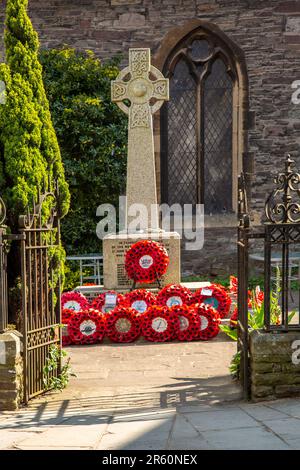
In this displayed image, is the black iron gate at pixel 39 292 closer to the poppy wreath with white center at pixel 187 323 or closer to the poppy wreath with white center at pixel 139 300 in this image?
the poppy wreath with white center at pixel 187 323

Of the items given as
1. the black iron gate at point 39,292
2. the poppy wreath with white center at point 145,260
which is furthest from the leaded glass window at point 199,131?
the black iron gate at point 39,292

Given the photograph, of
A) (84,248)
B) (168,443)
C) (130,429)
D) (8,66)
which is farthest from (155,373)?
(84,248)

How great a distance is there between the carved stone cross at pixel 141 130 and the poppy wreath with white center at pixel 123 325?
1.98 meters

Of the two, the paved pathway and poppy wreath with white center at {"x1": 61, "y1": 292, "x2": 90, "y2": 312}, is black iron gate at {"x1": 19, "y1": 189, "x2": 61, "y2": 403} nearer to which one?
the paved pathway

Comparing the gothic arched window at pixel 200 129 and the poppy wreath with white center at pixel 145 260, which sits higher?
the gothic arched window at pixel 200 129

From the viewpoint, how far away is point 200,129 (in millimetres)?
13320

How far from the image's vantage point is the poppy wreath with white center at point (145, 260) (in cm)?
883

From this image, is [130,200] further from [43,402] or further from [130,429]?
[130,429]

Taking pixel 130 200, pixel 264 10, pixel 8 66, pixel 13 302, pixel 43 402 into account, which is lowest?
pixel 43 402

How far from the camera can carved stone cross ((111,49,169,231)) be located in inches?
380

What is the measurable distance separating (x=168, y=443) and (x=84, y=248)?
9.11 m

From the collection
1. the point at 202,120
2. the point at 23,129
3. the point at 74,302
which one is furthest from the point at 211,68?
the point at 23,129

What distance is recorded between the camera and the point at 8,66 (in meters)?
6.48

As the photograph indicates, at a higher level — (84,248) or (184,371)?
(84,248)
